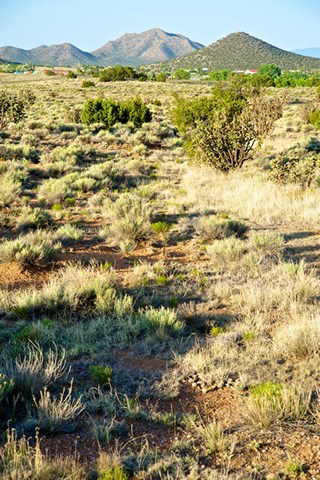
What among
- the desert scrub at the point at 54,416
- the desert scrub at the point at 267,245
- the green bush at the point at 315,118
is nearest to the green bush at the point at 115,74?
the green bush at the point at 315,118

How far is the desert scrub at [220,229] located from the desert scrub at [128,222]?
1278 millimetres

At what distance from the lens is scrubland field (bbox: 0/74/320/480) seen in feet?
11.0

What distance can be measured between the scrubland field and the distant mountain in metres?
166

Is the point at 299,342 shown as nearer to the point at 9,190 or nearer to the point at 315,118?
the point at 9,190

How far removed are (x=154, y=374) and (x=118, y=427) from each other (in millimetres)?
1069

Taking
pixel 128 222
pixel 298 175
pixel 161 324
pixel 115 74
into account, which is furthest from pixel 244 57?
pixel 161 324

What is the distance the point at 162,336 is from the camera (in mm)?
5469

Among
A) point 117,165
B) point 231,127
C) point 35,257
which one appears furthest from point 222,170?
point 35,257

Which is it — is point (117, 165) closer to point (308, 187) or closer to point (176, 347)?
point (308, 187)

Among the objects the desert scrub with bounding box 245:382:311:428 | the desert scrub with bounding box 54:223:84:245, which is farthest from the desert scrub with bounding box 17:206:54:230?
the desert scrub with bounding box 245:382:311:428

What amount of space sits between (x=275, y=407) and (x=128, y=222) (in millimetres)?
6652

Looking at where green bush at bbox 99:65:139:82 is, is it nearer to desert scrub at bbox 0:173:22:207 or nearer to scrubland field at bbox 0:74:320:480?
desert scrub at bbox 0:173:22:207

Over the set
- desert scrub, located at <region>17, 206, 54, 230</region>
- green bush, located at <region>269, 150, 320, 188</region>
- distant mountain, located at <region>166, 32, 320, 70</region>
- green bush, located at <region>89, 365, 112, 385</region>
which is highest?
distant mountain, located at <region>166, 32, 320, 70</region>

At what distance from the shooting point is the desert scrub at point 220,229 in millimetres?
9906
